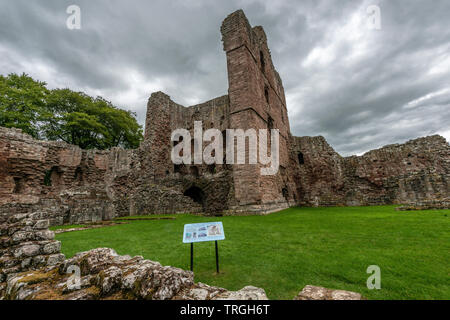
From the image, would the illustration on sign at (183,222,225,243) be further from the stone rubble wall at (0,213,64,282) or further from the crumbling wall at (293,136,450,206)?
the crumbling wall at (293,136,450,206)

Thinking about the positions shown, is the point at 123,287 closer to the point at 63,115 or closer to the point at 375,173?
the point at 375,173

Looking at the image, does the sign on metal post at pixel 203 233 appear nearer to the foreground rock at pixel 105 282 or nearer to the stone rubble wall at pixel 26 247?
the foreground rock at pixel 105 282

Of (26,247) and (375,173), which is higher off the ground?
(375,173)

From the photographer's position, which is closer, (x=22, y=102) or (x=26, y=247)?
(x=26, y=247)

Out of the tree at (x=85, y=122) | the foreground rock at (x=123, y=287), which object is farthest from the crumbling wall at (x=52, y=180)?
the foreground rock at (x=123, y=287)

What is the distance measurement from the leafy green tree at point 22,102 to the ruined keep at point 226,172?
7.21 metres

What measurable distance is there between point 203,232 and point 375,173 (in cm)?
1575

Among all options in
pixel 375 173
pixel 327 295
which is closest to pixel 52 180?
pixel 327 295

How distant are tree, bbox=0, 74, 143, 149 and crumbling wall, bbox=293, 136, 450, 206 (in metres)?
20.8

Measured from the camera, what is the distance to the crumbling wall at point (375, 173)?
36.2 ft

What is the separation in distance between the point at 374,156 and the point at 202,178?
13105mm

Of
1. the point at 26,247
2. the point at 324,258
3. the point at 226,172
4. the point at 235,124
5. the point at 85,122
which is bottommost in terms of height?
the point at 324,258

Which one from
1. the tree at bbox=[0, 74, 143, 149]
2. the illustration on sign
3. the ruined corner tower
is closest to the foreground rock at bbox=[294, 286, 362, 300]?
the illustration on sign

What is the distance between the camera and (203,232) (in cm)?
272
